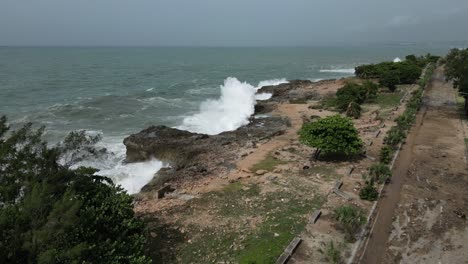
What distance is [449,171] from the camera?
58.4 ft

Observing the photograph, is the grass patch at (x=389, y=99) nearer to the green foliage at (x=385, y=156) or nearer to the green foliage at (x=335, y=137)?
the green foliage at (x=385, y=156)

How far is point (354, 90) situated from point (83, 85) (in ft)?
144

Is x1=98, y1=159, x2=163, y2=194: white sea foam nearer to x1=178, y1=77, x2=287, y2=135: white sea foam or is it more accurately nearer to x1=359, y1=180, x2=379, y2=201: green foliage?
x1=178, y1=77, x2=287, y2=135: white sea foam

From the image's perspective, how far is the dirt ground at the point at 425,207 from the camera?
11.5 m

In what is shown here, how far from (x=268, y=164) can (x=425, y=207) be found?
25.6ft

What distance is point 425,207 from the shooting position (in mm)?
14344

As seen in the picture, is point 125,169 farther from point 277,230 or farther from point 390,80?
point 390,80

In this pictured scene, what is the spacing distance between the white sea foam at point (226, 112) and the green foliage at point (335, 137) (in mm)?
13341

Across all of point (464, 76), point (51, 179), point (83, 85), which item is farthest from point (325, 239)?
point (83, 85)

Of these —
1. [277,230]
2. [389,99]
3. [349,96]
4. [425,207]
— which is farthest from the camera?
[389,99]

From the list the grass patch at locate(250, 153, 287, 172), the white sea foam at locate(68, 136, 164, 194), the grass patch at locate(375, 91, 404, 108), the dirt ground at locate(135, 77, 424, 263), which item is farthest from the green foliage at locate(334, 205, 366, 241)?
the grass patch at locate(375, 91, 404, 108)

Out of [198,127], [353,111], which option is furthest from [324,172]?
[198,127]

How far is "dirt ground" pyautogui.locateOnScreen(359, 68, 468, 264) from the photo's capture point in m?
11.5

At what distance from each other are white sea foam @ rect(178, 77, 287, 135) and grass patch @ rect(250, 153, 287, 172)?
39.0ft
